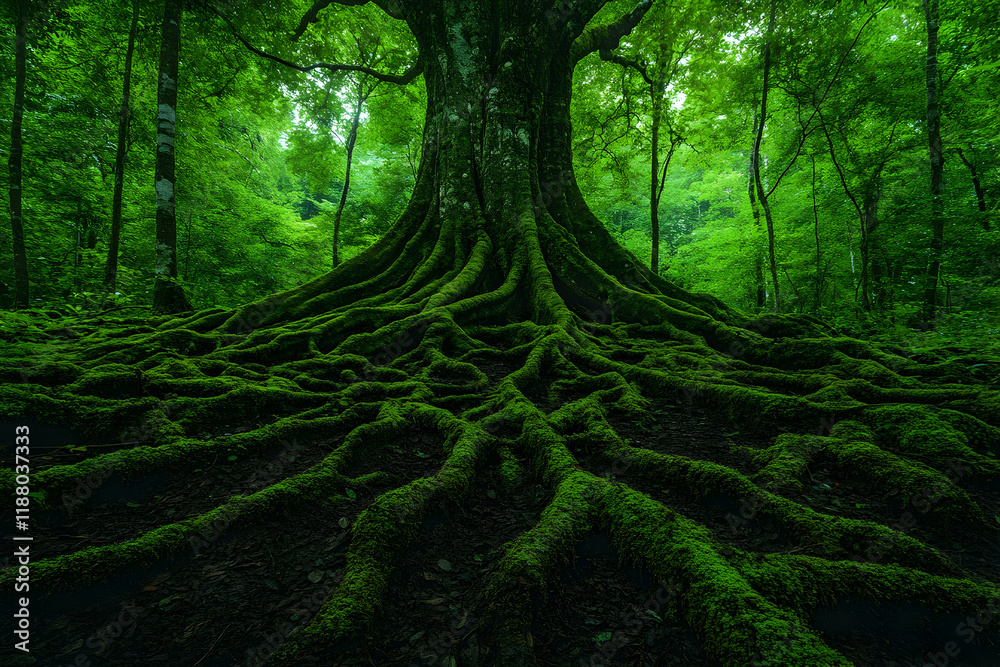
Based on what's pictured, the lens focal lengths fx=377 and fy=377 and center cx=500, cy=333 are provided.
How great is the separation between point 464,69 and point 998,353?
8014mm

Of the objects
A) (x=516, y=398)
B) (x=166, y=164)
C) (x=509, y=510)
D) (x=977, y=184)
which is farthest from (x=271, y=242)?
(x=977, y=184)

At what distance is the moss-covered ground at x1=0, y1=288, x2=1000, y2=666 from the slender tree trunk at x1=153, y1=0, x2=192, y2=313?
2662mm

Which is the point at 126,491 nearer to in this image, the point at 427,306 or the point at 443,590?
the point at 443,590

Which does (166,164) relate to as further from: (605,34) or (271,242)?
(271,242)

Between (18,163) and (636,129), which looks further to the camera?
(636,129)

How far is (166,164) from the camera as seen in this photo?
20.4ft

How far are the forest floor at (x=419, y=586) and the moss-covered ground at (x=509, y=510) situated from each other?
0.03 ft

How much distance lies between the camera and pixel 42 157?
9.52 m

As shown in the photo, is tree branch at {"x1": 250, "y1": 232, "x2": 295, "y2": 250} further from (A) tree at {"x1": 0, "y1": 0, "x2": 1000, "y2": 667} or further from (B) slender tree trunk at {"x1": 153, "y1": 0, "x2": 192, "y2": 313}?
(A) tree at {"x1": 0, "y1": 0, "x2": 1000, "y2": 667}

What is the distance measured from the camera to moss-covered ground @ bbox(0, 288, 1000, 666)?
4.45ft

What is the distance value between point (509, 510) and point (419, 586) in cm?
63

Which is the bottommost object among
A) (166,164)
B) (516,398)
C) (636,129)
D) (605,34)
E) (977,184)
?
(516,398)

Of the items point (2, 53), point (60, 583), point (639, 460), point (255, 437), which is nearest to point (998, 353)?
point (639, 460)

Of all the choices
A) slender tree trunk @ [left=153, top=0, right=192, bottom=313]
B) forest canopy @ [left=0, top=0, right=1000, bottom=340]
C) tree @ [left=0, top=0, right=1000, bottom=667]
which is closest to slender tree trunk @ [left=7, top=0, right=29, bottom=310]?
forest canopy @ [left=0, top=0, right=1000, bottom=340]
